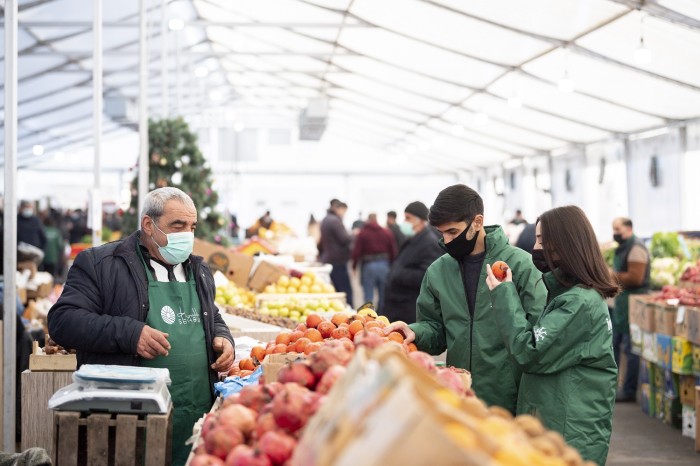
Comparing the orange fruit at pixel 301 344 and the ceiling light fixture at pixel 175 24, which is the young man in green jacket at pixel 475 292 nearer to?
the orange fruit at pixel 301 344

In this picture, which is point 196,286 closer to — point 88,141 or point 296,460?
point 296,460

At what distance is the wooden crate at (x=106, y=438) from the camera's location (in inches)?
118

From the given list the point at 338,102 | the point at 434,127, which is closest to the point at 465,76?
the point at 434,127

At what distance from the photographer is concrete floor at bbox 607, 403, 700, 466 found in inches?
255

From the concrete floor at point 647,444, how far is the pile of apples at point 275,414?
14.1ft

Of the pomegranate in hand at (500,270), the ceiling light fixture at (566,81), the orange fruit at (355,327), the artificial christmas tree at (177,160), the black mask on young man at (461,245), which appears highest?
the ceiling light fixture at (566,81)

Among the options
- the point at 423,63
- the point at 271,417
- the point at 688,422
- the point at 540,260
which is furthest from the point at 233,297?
the point at 423,63

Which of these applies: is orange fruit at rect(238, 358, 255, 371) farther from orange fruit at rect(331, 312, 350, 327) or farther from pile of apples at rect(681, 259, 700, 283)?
pile of apples at rect(681, 259, 700, 283)

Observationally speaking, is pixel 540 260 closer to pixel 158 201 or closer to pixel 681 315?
pixel 158 201

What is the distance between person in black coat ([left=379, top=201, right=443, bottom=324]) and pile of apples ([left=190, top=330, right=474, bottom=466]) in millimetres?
4549

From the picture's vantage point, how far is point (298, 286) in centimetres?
834

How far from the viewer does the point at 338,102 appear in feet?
79.4

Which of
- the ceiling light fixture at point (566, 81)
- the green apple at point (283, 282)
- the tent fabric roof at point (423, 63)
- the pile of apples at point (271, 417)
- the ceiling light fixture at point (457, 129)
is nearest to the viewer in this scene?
the pile of apples at point (271, 417)

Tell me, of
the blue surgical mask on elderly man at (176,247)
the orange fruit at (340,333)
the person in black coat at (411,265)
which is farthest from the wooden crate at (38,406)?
the person in black coat at (411,265)
